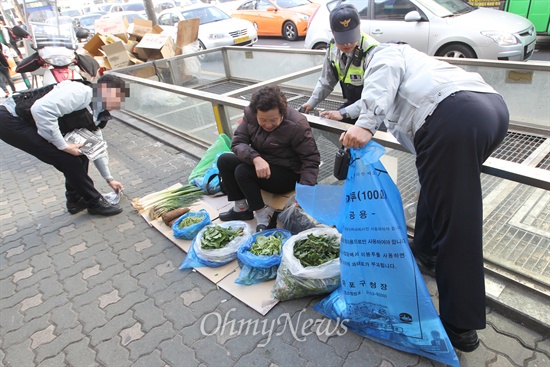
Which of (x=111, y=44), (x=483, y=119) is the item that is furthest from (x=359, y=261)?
(x=111, y=44)

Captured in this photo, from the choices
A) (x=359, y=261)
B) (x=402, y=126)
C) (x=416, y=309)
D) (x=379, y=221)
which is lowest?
(x=416, y=309)

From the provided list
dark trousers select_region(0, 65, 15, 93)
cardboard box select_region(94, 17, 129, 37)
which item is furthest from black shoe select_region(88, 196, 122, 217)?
dark trousers select_region(0, 65, 15, 93)

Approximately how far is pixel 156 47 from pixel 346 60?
5568 mm

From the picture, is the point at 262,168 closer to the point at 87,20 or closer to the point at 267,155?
the point at 267,155

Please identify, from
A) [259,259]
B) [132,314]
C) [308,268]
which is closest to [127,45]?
[132,314]

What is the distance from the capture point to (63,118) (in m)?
2.96

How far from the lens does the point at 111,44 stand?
23.1ft

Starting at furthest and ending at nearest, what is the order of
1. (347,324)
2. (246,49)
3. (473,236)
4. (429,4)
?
(246,49)
(429,4)
(347,324)
(473,236)

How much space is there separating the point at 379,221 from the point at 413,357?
745 mm

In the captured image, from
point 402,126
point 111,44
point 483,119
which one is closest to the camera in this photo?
point 483,119

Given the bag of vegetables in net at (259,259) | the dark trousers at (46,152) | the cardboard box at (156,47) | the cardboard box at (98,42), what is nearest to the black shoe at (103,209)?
the dark trousers at (46,152)

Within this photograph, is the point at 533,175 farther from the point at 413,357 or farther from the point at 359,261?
the point at 413,357

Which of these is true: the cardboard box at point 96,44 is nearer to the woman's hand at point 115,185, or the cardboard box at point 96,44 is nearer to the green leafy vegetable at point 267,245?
the woman's hand at point 115,185

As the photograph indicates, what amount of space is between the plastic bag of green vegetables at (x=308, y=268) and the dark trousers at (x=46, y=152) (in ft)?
7.25
